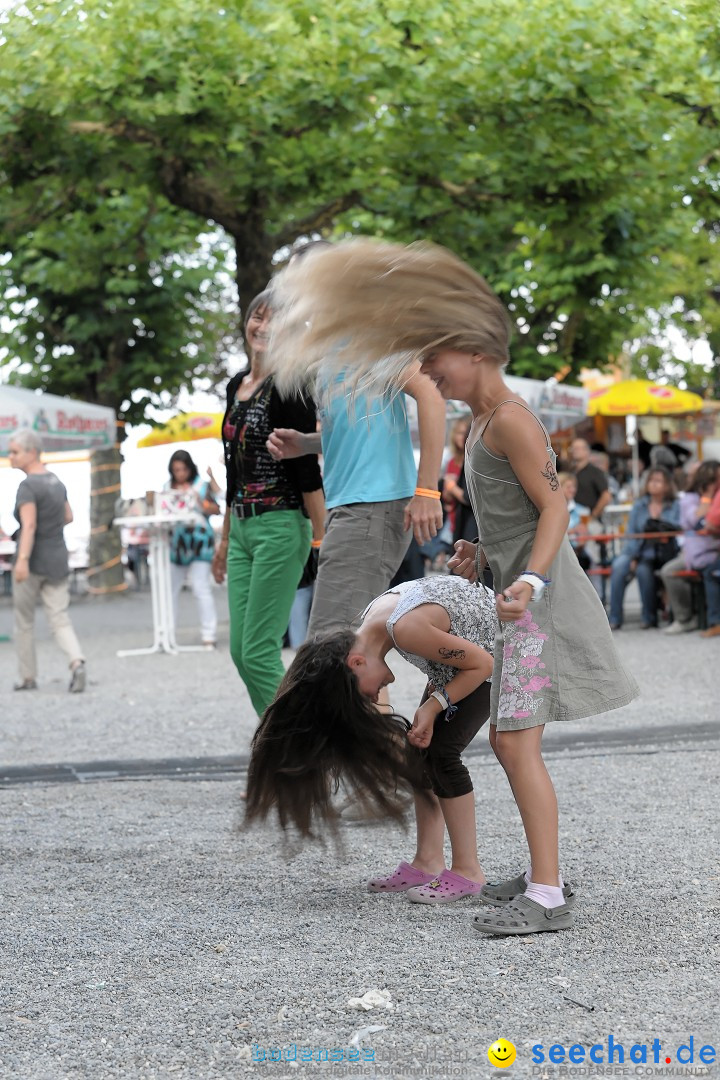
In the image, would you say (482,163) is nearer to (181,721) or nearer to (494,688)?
(181,721)

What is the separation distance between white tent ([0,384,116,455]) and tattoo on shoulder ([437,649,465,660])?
366 inches

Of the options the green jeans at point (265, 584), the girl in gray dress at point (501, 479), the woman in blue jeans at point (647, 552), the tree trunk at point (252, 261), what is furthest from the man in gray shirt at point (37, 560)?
the girl in gray dress at point (501, 479)

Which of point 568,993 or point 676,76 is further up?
point 676,76

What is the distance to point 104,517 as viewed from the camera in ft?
70.3

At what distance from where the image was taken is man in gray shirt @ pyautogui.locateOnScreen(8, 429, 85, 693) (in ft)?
33.7

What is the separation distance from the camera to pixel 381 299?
3.68 metres

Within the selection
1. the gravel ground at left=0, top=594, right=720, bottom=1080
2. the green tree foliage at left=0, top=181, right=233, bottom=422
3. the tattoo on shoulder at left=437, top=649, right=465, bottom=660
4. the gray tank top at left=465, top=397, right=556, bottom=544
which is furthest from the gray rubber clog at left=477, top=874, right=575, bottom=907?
the green tree foliage at left=0, top=181, right=233, bottom=422

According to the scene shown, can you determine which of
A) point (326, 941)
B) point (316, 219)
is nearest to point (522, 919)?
point (326, 941)

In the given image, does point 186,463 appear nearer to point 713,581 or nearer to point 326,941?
point 713,581

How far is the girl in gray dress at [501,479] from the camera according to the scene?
3688 mm

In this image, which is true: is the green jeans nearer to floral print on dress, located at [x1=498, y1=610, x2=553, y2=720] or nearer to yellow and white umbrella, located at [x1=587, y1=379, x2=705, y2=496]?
floral print on dress, located at [x1=498, y1=610, x2=553, y2=720]

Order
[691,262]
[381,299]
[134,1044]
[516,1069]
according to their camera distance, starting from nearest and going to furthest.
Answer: [516,1069] → [134,1044] → [381,299] → [691,262]

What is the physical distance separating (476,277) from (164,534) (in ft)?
30.7

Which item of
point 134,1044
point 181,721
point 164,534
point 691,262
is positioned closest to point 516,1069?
point 134,1044
